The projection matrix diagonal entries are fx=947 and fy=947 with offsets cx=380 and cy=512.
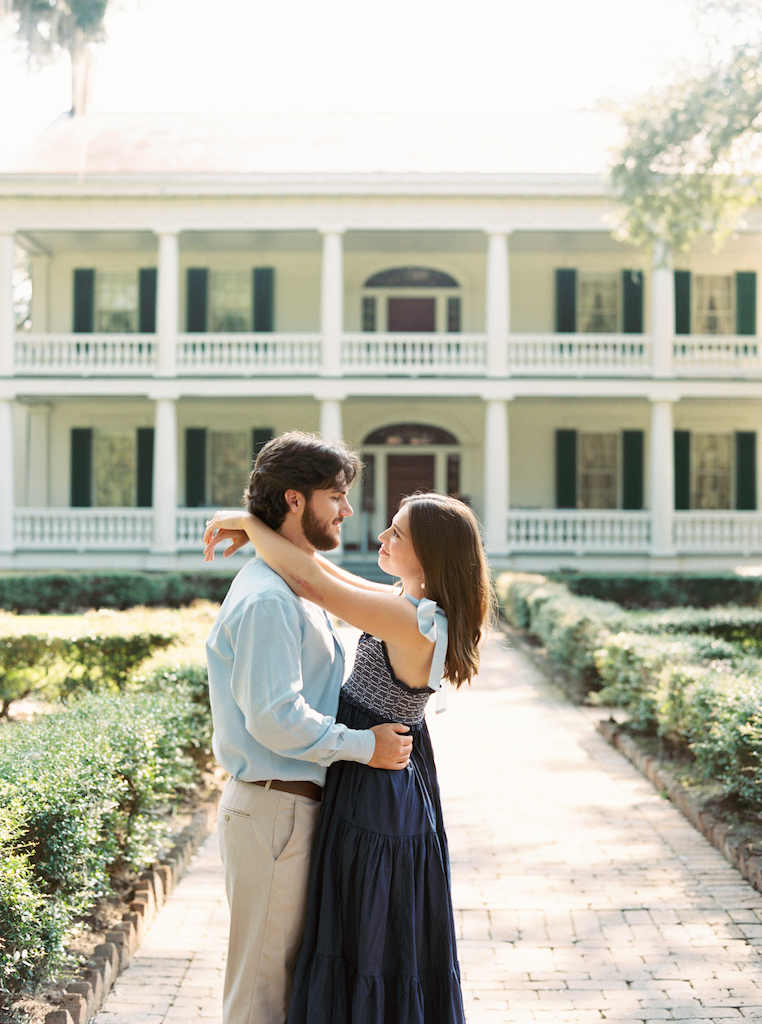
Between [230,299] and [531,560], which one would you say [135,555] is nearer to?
A: [230,299]

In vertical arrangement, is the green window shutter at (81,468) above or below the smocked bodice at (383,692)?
above

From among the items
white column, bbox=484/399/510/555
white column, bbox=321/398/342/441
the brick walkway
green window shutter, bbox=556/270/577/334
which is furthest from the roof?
the brick walkway

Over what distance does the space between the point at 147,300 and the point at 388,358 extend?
531 centimetres

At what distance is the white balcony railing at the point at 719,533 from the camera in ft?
60.5

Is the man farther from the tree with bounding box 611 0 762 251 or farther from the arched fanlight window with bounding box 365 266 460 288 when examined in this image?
the arched fanlight window with bounding box 365 266 460 288

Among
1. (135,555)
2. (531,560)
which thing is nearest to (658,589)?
(531,560)

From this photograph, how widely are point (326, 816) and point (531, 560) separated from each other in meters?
16.2

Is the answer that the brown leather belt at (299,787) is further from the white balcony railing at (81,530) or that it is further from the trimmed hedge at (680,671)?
the white balcony railing at (81,530)

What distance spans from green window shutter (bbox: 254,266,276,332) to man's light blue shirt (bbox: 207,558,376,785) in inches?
705

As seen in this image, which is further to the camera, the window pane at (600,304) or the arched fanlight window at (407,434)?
the arched fanlight window at (407,434)

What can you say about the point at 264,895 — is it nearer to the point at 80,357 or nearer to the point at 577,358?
the point at 577,358

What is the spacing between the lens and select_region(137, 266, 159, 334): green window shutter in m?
19.8

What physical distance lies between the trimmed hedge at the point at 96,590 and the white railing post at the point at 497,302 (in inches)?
260

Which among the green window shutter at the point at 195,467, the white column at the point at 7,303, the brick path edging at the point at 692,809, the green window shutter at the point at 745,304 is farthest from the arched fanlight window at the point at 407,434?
the brick path edging at the point at 692,809
